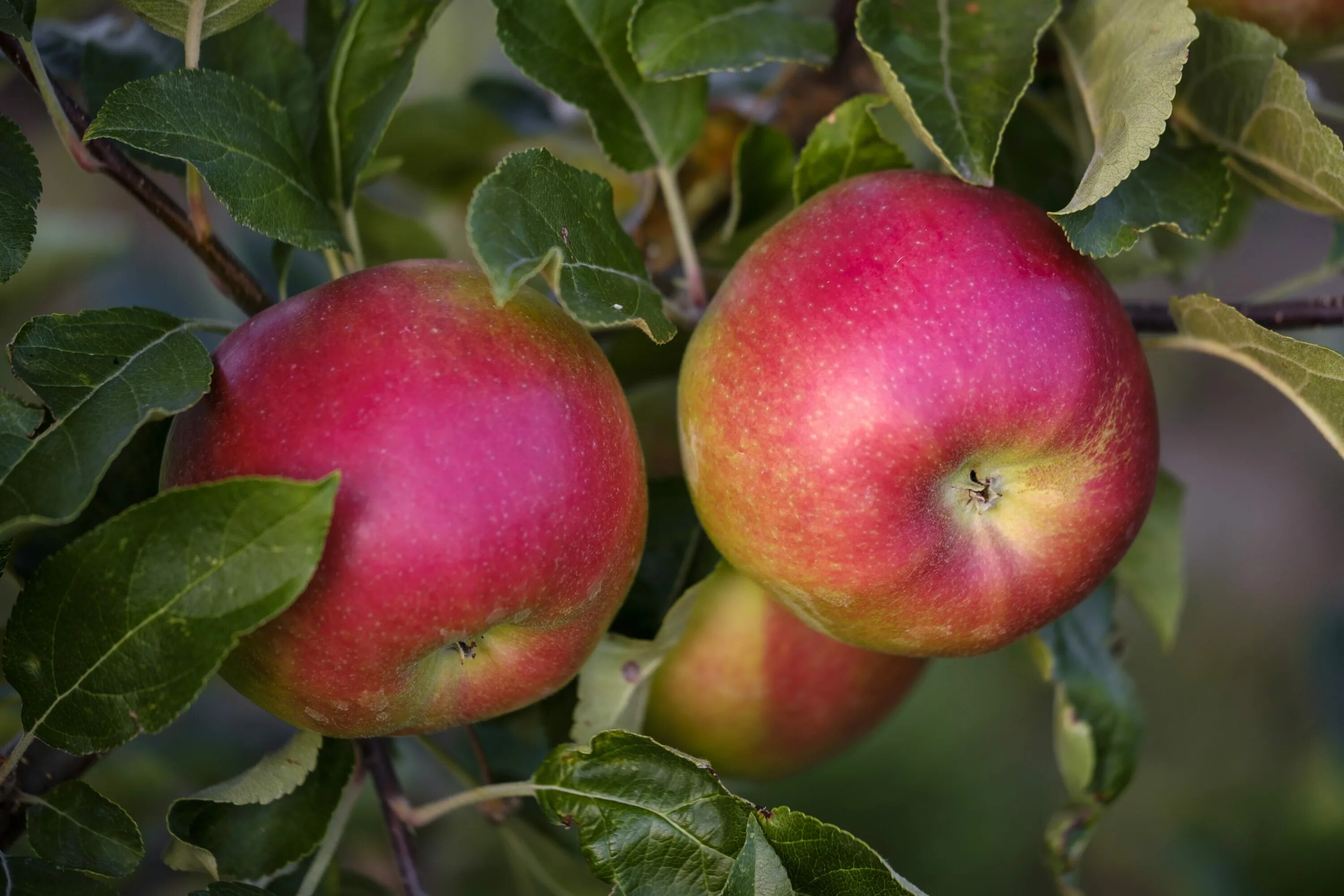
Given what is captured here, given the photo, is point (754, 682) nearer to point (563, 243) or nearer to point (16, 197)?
point (563, 243)

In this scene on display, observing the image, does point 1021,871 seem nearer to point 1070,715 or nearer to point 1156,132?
point 1070,715

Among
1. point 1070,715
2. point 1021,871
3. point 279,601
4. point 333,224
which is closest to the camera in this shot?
point 279,601

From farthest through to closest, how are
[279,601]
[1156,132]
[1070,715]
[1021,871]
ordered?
[1021,871] < [1070,715] < [1156,132] < [279,601]

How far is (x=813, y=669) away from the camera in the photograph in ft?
2.89

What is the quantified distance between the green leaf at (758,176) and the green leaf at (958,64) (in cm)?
16

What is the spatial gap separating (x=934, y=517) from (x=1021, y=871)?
139 centimetres

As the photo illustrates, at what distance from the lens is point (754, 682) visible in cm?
88

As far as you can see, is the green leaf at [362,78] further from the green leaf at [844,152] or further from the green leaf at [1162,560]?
the green leaf at [1162,560]

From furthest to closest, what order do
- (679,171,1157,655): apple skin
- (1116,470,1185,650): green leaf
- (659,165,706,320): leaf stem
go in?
(1116,470,1185,650): green leaf → (659,165,706,320): leaf stem → (679,171,1157,655): apple skin

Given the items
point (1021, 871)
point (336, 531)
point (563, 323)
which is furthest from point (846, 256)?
point (1021, 871)

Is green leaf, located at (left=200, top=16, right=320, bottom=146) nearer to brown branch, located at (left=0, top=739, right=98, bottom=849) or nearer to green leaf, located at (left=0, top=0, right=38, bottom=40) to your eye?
green leaf, located at (left=0, top=0, right=38, bottom=40)

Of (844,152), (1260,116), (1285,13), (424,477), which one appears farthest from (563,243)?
(1285,13)

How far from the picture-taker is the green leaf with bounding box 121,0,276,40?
2.12ft

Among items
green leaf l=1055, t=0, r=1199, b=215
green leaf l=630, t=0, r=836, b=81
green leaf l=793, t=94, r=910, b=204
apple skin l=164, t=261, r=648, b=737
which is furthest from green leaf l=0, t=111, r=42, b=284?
green leaf l=1055, t=0, r=1199, b=215
